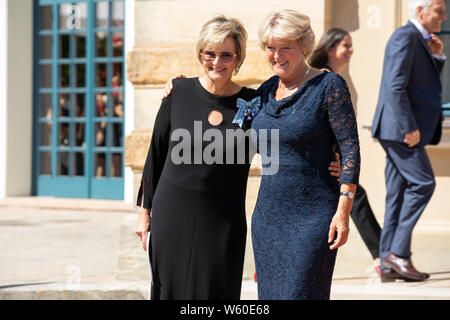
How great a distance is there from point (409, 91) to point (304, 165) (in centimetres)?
242

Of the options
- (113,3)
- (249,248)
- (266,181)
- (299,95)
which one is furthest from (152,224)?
(113,3)

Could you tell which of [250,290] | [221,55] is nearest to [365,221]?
[250,290]

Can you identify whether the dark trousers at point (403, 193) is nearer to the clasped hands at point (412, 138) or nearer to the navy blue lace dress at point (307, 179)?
the clasped hands at point (412, 138)

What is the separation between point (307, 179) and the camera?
3.34 metres

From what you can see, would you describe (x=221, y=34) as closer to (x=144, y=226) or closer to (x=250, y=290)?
(x=144, y=226)

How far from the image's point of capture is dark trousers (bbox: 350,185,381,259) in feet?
18.2

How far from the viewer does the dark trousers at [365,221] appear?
5551 millimetres

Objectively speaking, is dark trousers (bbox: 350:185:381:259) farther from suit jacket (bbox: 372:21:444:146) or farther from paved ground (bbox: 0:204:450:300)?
suit jacket (bbox: 372:21:444:146)

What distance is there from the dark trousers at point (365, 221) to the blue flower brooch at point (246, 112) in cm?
222

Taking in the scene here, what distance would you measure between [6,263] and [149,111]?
5.85ft

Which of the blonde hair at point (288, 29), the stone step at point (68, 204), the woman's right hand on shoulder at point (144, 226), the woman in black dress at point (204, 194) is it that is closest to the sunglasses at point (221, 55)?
the woman in black dress at point (204, 194)

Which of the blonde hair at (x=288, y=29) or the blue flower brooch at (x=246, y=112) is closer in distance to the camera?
the blonde hair at (x=288, y=29)
